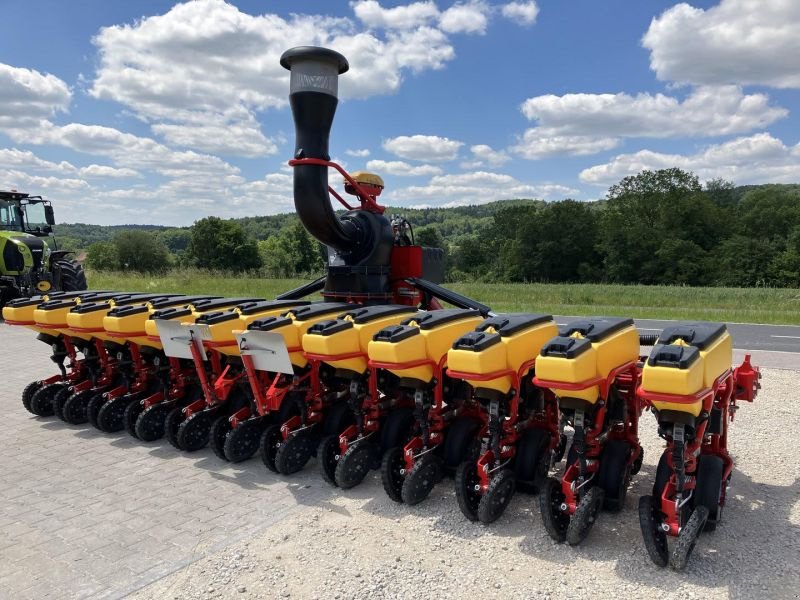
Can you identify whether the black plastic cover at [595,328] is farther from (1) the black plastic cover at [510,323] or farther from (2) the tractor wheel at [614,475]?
(2) the tractor wheel at [614,475]

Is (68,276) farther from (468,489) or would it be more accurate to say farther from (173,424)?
(468,489)

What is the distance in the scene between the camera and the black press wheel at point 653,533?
11.0 feet

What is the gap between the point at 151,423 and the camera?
19.0ft

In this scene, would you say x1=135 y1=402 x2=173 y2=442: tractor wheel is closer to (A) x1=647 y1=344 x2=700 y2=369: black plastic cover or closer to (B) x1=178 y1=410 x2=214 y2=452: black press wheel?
(B) x1=178 y1=410 x2=214 y2=452: black press wheel

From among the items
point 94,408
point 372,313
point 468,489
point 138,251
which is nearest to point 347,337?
point 372,313

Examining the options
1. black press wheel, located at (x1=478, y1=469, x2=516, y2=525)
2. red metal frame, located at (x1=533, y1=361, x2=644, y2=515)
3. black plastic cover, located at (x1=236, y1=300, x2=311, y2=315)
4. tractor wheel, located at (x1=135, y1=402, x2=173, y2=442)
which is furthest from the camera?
tractor wheel, located at (x1=135, y1=402, x2=173, y2=442)

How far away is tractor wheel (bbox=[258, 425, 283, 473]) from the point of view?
4926 mm

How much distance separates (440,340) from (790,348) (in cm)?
1073

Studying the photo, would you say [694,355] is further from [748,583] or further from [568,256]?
[568,256]

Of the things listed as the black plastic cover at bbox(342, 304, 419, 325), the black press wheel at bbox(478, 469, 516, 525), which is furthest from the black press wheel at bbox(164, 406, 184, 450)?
the black press wheel at bbox(478, 469, 516, 525)

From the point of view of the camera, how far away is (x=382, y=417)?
192 inches

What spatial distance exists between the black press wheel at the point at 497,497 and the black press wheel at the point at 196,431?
9.23ft

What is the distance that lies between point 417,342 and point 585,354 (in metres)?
1.19

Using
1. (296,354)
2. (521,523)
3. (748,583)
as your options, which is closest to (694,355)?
(748,583)
